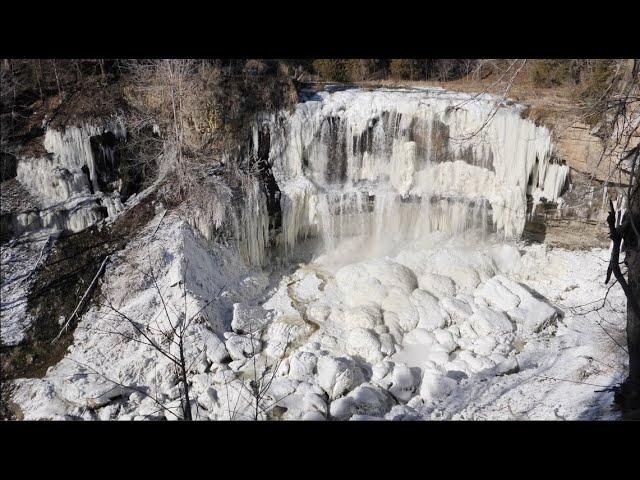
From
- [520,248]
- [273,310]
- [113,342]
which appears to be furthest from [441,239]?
[113,342]

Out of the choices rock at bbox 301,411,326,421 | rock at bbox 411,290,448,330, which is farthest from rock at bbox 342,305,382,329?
rock at bbox 301,411,326,421

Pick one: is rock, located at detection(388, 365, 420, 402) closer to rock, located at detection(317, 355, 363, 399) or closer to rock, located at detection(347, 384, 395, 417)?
rock, located at detection(347, 384, 395, 417)

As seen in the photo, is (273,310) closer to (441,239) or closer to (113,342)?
(113,342)

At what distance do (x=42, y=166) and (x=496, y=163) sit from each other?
395 inches

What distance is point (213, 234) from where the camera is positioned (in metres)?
10.0

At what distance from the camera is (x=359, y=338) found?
825cm

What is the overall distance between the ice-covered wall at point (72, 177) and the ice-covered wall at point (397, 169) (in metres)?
3.63

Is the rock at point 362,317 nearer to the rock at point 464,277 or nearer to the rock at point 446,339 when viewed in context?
the rock at point 446,339

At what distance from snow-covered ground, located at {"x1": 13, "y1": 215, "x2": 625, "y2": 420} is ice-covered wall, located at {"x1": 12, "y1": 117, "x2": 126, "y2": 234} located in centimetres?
129

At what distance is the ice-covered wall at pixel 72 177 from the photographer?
926 cm

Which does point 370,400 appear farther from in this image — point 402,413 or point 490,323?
point 490,323

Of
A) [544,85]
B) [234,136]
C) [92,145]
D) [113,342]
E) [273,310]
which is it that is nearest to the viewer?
[113,342]

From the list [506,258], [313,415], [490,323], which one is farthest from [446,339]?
[506,258]

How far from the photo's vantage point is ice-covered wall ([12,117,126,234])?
9258 millimetres
